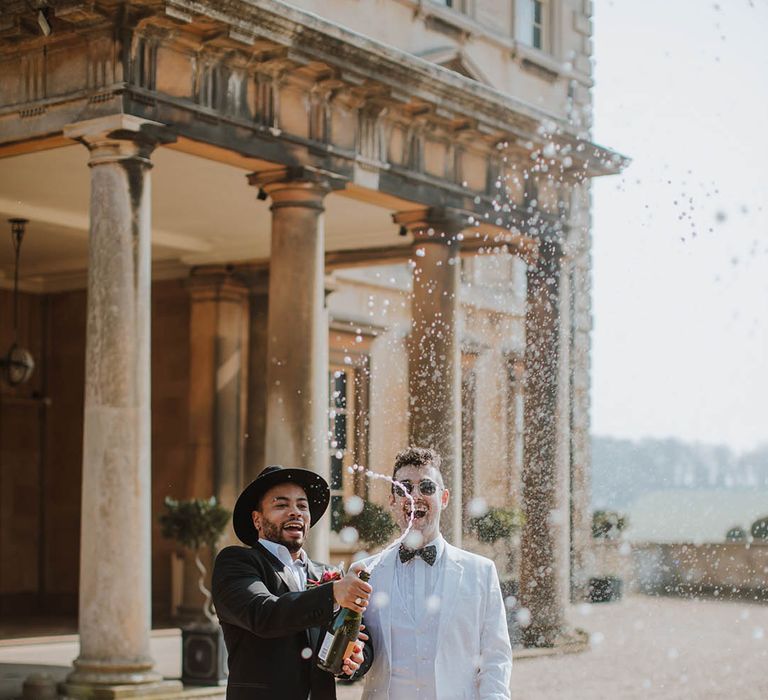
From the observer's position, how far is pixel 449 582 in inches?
211

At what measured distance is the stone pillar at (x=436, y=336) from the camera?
15852 millimetres

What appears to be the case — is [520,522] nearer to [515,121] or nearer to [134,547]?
[515,121]

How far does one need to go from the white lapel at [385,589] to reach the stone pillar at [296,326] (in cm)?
807

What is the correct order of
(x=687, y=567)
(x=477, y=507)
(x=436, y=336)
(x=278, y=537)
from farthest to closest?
(x=687, y=567), (x=477, y=507), (x=436, y=336), (x=278, y=537)

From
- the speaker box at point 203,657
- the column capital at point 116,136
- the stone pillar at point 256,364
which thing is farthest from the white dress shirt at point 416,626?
the stone pillar at point 256,364

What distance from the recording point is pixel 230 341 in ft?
64.7

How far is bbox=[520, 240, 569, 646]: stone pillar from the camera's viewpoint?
56.2ft

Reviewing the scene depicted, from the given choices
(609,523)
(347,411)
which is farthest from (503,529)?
(609,523)

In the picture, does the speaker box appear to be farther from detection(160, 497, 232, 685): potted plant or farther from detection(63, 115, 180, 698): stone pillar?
detection(63, 115, 180, 698): stone pillar

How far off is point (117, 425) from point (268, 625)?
6941 millimetres

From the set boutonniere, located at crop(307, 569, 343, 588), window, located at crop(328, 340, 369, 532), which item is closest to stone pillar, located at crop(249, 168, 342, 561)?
window, located at crop(328, 340, 369, 532)

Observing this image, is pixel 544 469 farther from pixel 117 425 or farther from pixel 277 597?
pixel 277 597

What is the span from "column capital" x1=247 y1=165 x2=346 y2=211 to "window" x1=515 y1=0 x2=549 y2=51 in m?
5.66

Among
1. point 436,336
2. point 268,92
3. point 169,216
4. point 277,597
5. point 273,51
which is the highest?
point 273,51
